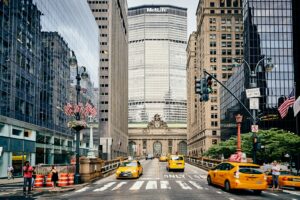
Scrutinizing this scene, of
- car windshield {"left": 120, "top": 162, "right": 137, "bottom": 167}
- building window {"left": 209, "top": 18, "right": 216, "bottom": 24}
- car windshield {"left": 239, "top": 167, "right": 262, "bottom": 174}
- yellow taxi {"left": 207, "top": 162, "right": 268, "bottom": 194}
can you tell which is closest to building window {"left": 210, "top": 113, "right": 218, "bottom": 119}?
building window {"left": 209, "top": 18, "right": 216, "bottom": 24}

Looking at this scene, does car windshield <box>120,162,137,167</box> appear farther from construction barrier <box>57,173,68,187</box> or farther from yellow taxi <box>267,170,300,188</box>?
yellow taxi <box>267,170,300,188</box>

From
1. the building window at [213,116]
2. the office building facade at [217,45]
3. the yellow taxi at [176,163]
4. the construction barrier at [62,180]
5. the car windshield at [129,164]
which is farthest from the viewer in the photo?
the building window at [213,116]

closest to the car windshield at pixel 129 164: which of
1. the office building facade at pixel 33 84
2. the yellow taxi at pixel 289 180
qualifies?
the yellow taxi at pixel 289 180

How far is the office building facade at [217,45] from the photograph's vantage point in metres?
122

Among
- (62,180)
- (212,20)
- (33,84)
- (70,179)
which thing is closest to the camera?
(62,180)

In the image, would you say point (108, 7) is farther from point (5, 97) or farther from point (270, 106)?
point (5, 97)

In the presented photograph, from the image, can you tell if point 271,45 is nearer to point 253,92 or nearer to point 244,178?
point 253,92

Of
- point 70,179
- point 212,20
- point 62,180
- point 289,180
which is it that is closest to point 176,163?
point 70,179

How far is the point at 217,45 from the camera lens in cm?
12275

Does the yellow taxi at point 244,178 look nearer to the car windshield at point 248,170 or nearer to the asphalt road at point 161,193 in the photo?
the car windshield at point 248,170

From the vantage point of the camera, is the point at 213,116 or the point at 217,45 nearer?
the point at 217,45

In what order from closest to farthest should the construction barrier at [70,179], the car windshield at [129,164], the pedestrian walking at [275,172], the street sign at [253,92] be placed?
the pedestrian walking at [275,172]
the street sign at [253,92]
the construction barrier at [70,179]
the car windshield at [129,164]

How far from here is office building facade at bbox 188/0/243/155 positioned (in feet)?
400

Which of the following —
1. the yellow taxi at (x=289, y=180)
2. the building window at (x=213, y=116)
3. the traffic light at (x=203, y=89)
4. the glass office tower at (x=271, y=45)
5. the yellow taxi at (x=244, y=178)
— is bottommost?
the yellow taxi at (x=289, y=180)
